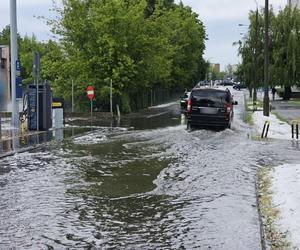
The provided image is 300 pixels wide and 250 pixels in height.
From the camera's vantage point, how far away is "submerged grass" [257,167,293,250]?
6.46m

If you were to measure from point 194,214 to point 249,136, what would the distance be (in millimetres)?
12572

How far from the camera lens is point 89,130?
23219mm

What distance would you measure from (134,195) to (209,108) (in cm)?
1311

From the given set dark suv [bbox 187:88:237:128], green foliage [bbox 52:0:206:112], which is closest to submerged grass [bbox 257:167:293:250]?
dark suv [bbox 187:88:237:128]

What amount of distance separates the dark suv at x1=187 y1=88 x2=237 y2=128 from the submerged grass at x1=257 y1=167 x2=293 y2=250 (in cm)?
1088

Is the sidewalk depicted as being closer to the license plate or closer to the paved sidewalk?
the license plate

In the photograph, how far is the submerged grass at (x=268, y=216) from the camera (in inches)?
254

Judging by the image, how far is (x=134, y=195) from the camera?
9.51 metres

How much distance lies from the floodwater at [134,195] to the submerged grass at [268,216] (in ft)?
0.44

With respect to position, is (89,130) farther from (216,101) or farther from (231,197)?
(231,197)

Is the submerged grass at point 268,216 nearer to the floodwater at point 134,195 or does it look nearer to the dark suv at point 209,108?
the floodwater at point 134,195

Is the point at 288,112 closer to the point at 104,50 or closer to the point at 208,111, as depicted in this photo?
the point at 104,50

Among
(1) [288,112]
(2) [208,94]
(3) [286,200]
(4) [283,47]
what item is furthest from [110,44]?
(4) [283,47]

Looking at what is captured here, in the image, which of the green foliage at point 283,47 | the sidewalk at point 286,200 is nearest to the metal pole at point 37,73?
the sidewalk at point 286,200
